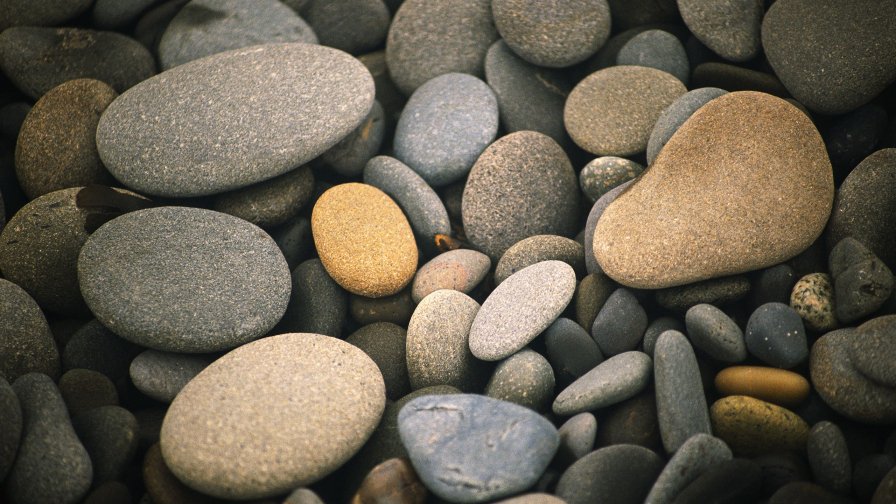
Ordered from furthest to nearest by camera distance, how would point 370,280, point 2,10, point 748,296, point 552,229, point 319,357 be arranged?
point 2,10 < point 552,229 < point 370,280 < point 748,296 < point 319,357

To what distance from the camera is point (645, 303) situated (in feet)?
7.19

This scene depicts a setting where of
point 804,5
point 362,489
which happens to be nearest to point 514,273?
point 362,489

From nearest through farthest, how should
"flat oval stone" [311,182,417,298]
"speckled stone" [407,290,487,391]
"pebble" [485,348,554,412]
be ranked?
1. "pebble" [485,348,554,412]
2. "speckled stone" [407,290,487,391]
3. "flat oval stone" [311,182,417,298]

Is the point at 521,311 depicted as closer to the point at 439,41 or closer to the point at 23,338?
the point at 439,41

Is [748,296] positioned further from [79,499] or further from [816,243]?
[79,499]

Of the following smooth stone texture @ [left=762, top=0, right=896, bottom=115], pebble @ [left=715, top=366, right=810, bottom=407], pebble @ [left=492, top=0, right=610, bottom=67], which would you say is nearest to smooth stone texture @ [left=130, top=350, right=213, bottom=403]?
pebble @ [left=715, top=366, right=810, bottom=407]

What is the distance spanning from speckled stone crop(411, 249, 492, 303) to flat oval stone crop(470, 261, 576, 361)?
7.8 inches

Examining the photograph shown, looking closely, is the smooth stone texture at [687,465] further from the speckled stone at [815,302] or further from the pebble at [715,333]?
the speckled stone at [815,302]

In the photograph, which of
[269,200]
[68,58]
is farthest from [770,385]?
[68,58]

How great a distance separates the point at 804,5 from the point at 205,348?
2.43 m

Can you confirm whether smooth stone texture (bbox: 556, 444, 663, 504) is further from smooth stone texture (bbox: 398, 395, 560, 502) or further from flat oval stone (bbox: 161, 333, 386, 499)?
flat oval stone (bbox: 161, 333, 386, 499)

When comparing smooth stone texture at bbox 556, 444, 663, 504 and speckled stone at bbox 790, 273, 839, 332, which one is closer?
smooth stone texture at bbox 556, 444, 663, 504

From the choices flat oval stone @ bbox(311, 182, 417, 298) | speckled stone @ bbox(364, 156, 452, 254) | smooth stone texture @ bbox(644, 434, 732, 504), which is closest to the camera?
smooth stone texture @ bbox(644, 434, 732, 504)

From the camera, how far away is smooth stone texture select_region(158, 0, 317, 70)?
113 inches
